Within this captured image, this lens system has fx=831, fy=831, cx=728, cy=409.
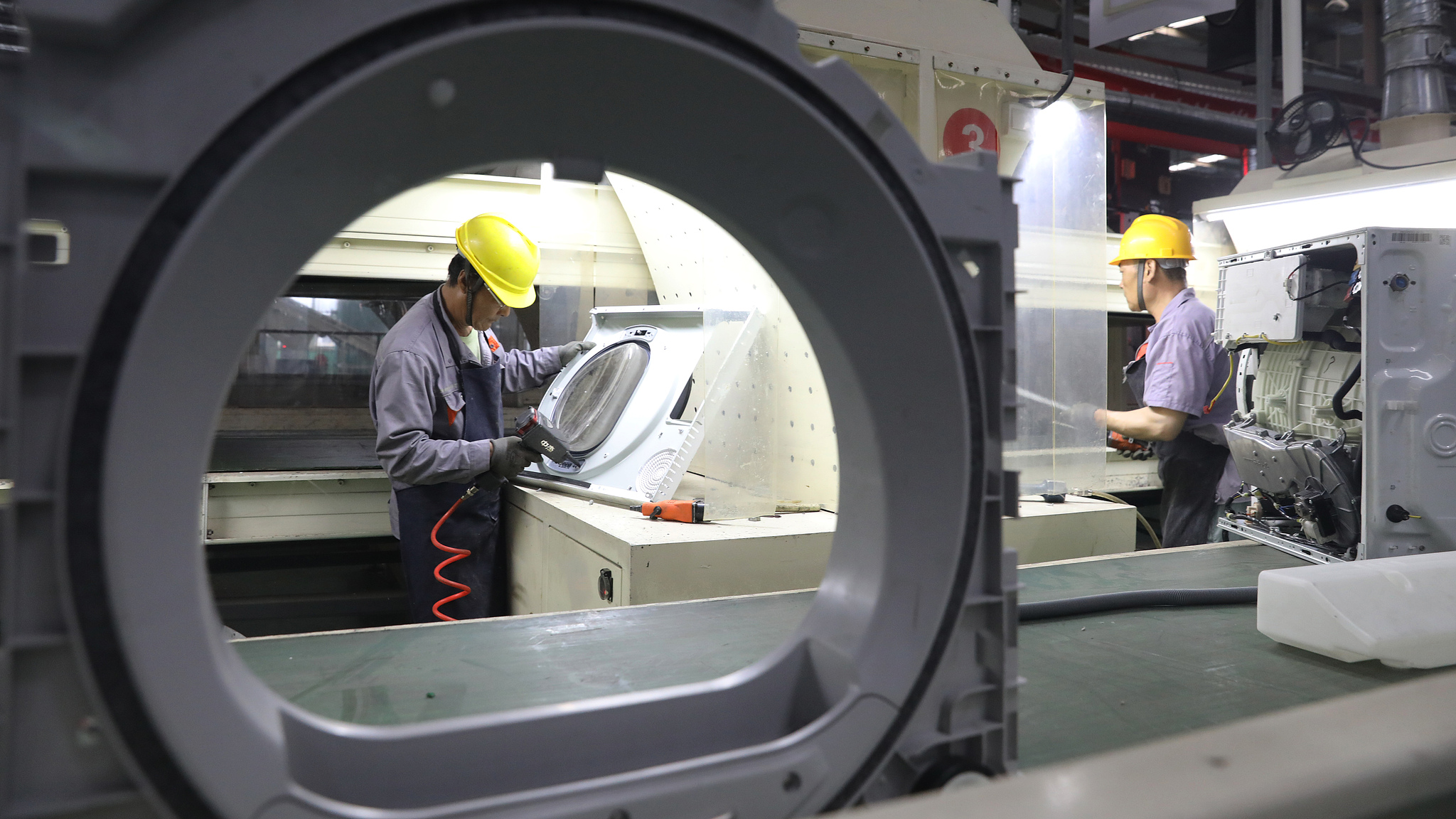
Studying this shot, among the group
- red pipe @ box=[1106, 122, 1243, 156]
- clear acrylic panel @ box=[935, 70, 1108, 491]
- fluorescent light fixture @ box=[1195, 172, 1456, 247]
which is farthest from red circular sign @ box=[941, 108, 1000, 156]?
red pipe @ box=[1106, 122, 1243, 156]

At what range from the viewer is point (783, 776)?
30.4 inches

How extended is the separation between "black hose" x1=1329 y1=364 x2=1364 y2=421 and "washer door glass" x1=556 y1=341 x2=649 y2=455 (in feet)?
6.55

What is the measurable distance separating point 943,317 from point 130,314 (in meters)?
0.67

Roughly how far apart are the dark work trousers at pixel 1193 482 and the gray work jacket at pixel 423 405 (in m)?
2.61

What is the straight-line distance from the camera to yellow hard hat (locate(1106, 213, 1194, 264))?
134 inches

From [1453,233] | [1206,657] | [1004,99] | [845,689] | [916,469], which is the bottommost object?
[1206,657]

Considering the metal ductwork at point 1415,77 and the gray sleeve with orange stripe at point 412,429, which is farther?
the metal ductwork at point 1415,77

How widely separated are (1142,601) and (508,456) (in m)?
1.85

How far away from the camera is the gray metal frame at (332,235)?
1.80ft

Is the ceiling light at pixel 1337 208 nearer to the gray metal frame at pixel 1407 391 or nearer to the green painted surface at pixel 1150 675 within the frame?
the gray metal frame at pixel 1407 391

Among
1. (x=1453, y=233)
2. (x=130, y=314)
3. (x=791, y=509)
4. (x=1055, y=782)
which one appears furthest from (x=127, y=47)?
(x=1453, y=233)

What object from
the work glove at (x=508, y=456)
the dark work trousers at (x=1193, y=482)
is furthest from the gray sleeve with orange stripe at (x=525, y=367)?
the dark work trousers at (x=1193, y=482)

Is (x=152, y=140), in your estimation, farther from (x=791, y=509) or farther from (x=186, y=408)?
(x=791, y=509)

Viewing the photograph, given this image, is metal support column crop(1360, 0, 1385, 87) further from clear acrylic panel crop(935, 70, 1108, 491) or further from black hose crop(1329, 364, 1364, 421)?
black hose crop(1329, 364, 1364, 421)
